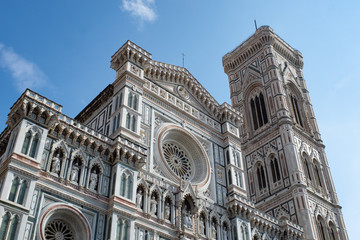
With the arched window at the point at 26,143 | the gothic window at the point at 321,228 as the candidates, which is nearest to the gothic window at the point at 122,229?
the arched window at the point at 26,143

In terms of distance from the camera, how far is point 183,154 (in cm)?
2397

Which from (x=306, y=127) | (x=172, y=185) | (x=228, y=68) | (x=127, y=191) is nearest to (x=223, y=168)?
(x=172, y=185)

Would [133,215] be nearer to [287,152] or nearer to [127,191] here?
[127,191]

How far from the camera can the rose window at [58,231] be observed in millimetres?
15476

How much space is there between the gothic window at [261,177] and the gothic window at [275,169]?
0.81m

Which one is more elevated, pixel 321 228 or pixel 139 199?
pixel 321 228

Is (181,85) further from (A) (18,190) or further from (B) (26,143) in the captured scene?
(A) (18,190)

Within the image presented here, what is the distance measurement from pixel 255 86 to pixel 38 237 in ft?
96.2

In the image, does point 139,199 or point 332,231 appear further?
point 332,231

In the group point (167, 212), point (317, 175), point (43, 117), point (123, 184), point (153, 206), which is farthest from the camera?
point (317, 175)

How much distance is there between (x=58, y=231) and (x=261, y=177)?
21.1m

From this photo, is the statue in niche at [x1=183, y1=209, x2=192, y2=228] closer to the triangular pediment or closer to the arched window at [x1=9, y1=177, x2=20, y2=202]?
the triangular pediment

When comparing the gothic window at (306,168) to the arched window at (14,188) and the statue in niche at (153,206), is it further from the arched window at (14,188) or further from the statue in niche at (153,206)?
the arched window at (14,188)

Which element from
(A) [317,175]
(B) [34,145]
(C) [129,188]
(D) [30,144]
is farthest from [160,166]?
(A) [317,175]
